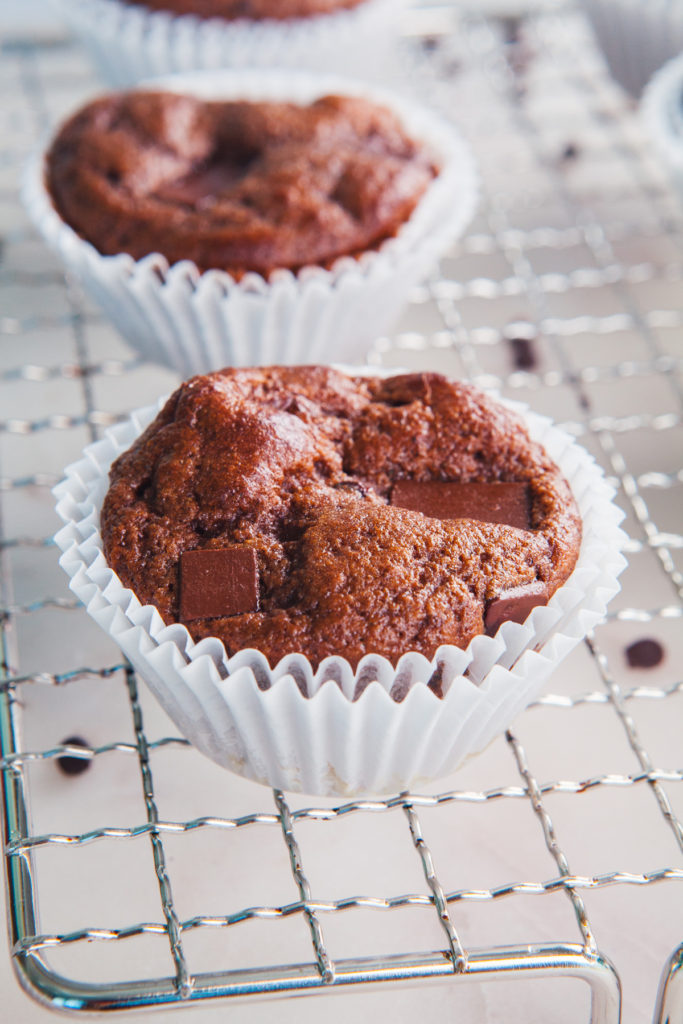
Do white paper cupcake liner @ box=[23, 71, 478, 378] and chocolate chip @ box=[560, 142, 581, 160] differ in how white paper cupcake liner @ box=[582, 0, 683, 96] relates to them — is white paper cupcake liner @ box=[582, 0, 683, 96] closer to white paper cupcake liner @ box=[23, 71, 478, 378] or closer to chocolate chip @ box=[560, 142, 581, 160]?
chocolate chip @ box=[560, 142, 581, 160]

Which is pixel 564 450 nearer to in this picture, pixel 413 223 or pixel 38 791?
pixel 413 223

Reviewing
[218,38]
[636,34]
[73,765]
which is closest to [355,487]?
[73,765]

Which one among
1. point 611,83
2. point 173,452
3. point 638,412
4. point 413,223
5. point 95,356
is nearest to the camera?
point 173,452

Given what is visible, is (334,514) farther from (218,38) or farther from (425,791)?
(218,38)

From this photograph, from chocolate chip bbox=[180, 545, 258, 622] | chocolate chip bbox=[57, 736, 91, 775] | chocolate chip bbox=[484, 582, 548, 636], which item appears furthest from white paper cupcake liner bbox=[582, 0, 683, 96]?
chocolate chip bbox=[57, 736, 91, 775]

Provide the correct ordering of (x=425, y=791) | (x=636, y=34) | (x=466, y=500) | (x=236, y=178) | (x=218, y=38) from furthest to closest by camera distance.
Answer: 1. (x=636, y=34)
2. (x=218, y=38)
3. (x=236, y=178)
4. (x=425, y=791)
5. (x=466, y=500)

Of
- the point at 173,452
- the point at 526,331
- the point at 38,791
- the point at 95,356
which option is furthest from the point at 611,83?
the point at 38,791

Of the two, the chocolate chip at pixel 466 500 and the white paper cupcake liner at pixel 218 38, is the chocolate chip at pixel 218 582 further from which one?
the white paper cupcake liner at pixel 218 38
